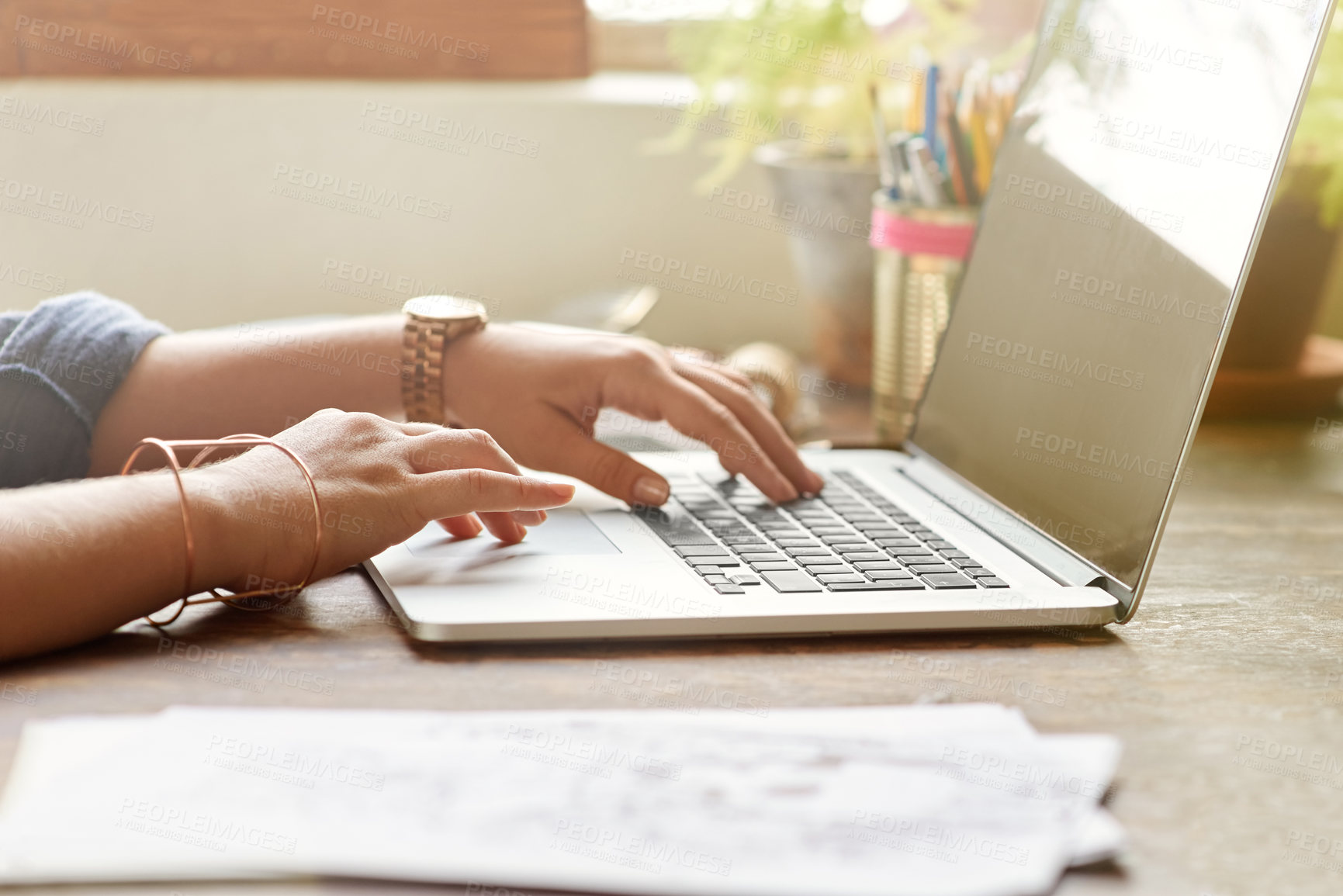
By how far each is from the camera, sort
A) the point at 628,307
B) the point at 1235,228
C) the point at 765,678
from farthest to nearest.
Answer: the point at 628,307 → the point at 1235,228 → the point at 765,678

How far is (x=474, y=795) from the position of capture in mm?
442

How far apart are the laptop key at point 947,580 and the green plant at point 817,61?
0.72 m

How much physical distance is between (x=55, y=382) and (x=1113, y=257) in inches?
27.5

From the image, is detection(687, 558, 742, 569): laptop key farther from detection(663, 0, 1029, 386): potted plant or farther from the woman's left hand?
detection(663, 0, 1029, 386): potted plant

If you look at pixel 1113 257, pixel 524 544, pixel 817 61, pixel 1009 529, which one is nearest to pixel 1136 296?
pixel 1113 257

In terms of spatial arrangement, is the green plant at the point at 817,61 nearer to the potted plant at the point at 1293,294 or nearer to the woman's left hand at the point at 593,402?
the potted plant at the point at 1293,294

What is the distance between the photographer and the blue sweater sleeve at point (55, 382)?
76 cm

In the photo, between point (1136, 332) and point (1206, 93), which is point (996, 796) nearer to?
point (1136, 332)

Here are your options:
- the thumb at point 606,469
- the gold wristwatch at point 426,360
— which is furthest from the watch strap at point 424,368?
the thumb at point 606,469

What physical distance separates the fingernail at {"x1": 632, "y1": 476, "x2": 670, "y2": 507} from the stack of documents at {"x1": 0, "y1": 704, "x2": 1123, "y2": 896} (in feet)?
0.95

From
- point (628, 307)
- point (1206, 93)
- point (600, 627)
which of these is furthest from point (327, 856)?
point (628, 307)

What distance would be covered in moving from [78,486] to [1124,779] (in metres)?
0.51

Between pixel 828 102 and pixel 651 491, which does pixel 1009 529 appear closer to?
pixel 651 491

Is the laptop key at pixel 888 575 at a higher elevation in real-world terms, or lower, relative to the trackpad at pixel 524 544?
higher
